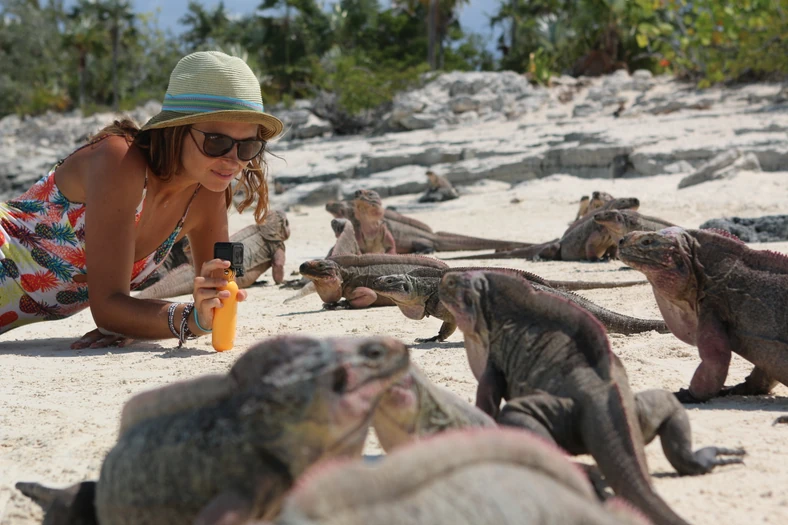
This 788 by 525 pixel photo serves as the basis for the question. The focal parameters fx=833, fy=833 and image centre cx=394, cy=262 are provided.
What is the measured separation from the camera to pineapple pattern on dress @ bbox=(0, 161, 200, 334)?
465 cm

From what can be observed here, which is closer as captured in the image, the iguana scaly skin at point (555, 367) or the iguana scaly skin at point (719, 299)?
the iguana scaly skin at point (555, 367)

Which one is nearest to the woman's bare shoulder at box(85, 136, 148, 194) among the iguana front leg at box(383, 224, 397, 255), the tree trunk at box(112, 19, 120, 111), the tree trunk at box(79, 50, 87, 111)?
the iguana front leg at box(383, 224, 397, 255)

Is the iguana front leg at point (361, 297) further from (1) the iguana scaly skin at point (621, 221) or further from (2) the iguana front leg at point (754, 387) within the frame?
(2) the iguana front leg at point (754, 387)

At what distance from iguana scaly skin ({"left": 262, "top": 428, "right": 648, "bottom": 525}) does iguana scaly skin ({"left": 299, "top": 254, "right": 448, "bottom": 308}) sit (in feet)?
17.2

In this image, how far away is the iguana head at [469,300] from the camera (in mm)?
2861

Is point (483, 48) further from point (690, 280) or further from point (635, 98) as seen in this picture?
point (690, 280)

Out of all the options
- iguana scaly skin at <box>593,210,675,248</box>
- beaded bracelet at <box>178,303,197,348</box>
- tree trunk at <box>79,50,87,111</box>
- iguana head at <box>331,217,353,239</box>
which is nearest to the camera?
beaded bracelet at <box>178,303,197,348</box>

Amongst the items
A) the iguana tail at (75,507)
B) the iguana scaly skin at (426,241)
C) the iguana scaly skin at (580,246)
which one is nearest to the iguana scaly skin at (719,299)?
the iguana tail at (75,507)

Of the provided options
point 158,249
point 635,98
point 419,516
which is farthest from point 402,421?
point 635,98

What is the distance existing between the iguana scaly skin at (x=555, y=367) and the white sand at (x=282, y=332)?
0.21 meters

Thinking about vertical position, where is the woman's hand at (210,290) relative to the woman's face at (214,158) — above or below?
below

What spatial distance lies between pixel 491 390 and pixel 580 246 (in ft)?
22.3

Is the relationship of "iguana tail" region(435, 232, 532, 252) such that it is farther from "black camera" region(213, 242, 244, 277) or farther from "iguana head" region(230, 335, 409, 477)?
"iguana head" region(230, 335, 409, 477)

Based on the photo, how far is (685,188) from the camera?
42.1 feet
